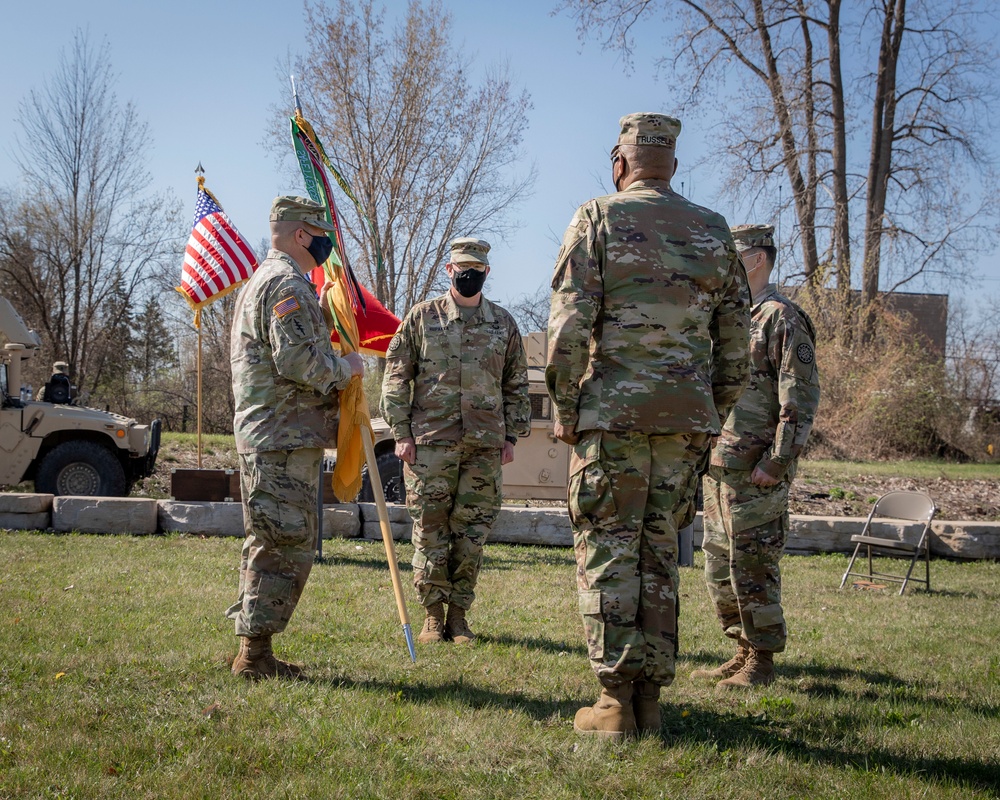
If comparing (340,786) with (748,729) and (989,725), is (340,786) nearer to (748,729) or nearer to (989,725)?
(748,729)

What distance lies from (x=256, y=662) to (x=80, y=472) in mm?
8176

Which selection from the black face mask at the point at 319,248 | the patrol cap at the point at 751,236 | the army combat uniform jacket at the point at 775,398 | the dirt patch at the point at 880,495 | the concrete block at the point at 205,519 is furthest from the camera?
the dirt patch at the point at 880,495

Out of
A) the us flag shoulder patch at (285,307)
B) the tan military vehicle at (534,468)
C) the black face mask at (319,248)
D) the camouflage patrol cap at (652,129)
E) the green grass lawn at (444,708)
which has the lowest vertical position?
the green grass lawn at (444,708)

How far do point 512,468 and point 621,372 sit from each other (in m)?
7.85

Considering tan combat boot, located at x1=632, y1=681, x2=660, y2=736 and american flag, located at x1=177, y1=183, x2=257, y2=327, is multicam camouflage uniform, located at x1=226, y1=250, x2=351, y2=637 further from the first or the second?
american flag, located at x1=177, y1=183, x2=257, y2=327

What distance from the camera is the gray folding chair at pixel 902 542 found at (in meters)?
7.93

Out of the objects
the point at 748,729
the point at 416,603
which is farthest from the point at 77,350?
the point at 748,729

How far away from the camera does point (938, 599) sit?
24.7 feet

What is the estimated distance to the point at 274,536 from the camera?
13.8 feet

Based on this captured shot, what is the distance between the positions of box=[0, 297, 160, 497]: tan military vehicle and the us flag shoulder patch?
8118 mm

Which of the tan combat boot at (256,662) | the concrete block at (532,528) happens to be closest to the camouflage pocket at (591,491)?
the tan combat boot at (256,662)

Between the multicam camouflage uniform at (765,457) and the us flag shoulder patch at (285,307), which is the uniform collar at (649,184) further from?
the us flag shoulder patch at (285,307)

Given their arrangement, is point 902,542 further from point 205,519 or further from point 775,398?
point 205,519

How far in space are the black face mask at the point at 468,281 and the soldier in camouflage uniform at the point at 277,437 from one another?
4.34 feet
